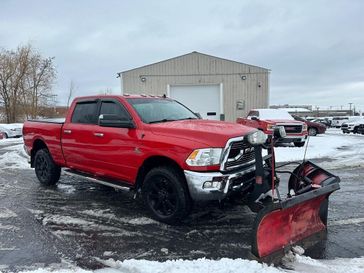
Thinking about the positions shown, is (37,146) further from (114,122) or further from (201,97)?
(201,97)

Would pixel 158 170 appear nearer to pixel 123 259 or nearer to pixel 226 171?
pixel 226 171

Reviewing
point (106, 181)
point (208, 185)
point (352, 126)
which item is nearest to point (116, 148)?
point (106, 181)

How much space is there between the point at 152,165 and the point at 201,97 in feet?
58.2

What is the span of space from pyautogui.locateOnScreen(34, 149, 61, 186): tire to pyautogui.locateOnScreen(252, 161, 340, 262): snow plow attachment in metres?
5.11

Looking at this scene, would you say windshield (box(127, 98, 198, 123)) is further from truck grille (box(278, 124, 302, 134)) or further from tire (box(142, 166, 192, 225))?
truck grille (box(278, 124, 302, 134))

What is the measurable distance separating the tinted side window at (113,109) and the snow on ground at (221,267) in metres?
2.48

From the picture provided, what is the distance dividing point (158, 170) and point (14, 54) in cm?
4111

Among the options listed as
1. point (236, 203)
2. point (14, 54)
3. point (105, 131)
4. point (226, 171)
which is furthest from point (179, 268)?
point (14, 54)

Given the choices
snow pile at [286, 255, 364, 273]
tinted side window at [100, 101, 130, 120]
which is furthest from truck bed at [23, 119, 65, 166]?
snow pile at [286, 255, 364, 273]

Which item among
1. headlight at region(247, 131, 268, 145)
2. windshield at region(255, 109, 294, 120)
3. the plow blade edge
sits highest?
windshield at region(255, 109, 294, 120)

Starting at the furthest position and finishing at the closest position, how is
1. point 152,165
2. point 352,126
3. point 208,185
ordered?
1. point 352,126
2. point 152,165
3. point 208,185

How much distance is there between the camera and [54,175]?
25.8 ft

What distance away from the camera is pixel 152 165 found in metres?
5.56

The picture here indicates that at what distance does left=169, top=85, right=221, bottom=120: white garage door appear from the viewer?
22875mm
